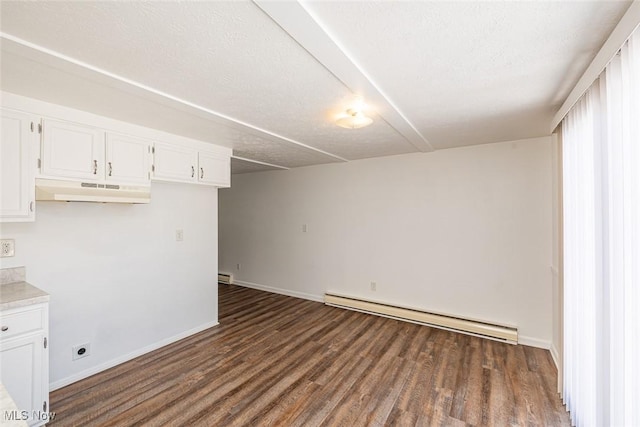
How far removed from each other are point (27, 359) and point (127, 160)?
1.75 metres

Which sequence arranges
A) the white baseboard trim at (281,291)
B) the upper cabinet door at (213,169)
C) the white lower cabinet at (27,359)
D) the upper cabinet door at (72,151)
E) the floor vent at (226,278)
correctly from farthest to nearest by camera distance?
the floor vent at (226,278) → the white baseboard trim at (281,291) → the upper cabinet door at (213,169) → the upper cabinet door at (72,151) → the white lower cabinet at (27,359)

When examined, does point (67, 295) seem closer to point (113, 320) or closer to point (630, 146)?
point (113, 320)

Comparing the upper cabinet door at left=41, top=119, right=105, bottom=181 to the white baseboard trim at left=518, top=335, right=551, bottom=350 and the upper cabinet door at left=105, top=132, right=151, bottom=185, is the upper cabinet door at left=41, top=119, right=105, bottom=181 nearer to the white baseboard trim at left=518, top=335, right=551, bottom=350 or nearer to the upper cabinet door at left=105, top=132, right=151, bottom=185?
the upper cabinet door at left=105, top=132, right=151, bottom=185

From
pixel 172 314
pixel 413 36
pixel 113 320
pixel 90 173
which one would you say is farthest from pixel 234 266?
pixel 413 36

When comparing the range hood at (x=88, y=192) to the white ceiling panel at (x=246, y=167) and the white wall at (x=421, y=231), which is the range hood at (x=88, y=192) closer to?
the white ceiling panel at (x=246, y=167)

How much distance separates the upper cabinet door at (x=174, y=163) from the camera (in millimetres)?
3033

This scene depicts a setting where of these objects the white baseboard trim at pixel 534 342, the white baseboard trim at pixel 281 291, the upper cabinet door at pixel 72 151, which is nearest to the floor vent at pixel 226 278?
the white baseboard trim at pixel 281 291

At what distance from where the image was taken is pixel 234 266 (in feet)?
20.0

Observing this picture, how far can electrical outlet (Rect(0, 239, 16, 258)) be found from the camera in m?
2.19

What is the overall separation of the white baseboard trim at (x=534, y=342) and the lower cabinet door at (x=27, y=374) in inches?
181

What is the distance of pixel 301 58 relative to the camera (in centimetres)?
159

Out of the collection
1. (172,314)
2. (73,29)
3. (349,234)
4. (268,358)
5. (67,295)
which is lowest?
(268,358)

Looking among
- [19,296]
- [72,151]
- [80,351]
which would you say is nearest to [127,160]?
[72,151]

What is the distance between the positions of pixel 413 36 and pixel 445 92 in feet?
2.57
